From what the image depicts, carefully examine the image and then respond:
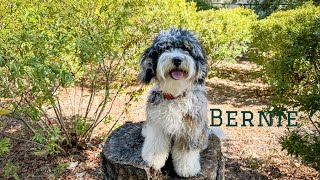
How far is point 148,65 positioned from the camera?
240cm

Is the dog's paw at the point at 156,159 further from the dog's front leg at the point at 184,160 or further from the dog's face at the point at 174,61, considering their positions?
the dog's face at the point at 174,61

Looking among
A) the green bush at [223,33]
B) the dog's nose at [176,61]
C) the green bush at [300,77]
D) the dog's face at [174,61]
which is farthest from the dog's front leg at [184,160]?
the green bush at [223,33]

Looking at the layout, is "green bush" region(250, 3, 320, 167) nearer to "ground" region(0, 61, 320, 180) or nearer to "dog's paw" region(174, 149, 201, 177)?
"ground" region(0, 61, 320, 180)

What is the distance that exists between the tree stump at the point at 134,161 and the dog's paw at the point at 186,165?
2.2 inches

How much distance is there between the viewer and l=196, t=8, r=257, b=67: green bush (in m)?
7.64

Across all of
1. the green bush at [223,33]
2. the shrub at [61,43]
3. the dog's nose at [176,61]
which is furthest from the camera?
the green bush at [223,33]

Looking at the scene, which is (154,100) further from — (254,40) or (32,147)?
(254,40)

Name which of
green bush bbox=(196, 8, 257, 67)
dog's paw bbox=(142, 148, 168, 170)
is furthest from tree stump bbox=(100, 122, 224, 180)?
green bush bbox=(196, 8, 257, 67)

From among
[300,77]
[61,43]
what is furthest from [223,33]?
[61,43]

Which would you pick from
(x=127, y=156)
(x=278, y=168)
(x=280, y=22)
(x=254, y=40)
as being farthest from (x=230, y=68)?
(x=127, y=156)

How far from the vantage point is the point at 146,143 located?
2.61m

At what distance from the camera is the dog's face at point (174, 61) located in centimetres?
220

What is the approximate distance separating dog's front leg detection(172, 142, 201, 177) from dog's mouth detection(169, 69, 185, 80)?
1.85ft

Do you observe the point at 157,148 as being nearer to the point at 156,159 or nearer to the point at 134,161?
the point at 156,159
